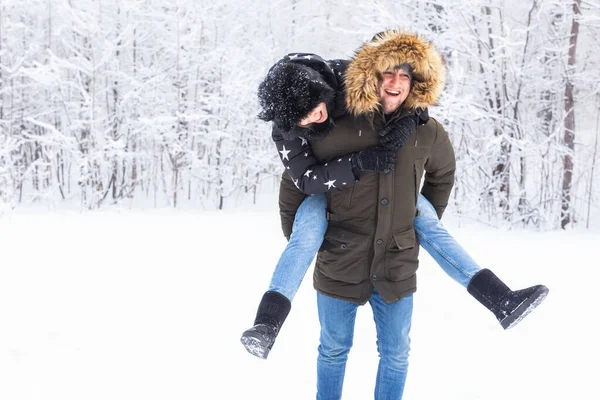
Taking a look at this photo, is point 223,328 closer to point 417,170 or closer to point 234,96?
point 417,170

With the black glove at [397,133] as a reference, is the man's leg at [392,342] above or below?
below

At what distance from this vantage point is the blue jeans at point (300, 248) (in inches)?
80.4

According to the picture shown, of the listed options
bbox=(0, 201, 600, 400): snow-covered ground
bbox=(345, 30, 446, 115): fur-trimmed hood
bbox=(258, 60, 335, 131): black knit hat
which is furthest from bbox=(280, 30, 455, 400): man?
bbox=(0, 201, 600, 400): snow-covered ground

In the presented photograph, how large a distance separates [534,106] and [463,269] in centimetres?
658

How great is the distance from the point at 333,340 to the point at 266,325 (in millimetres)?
490

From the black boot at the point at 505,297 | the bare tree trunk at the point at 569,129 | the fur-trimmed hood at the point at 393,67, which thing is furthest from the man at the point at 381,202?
the bare tree trunk at the point at 569,129

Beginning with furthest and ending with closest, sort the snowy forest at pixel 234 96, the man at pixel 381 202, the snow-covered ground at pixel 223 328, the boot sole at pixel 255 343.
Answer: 1. the snowy forest at pixel 234 96
2. the snow-covered ground at pixel 223 328
3. the man at pixel 381 202
4. the boot sole at pixel 255 343

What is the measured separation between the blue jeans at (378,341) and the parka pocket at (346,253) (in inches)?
5.1

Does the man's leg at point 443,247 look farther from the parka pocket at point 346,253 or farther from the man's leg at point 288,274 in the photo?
the man's leg at point 288,274

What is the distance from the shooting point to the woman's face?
202 centimetres

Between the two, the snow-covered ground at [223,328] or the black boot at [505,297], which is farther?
the snow-covered ground at [223,328]

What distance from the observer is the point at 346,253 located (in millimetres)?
2182

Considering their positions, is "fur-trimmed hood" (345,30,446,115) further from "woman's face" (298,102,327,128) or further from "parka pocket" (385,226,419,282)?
"parka pocket" (385,226,419,282)

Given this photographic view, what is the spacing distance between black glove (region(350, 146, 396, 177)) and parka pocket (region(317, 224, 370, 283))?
0.29m
